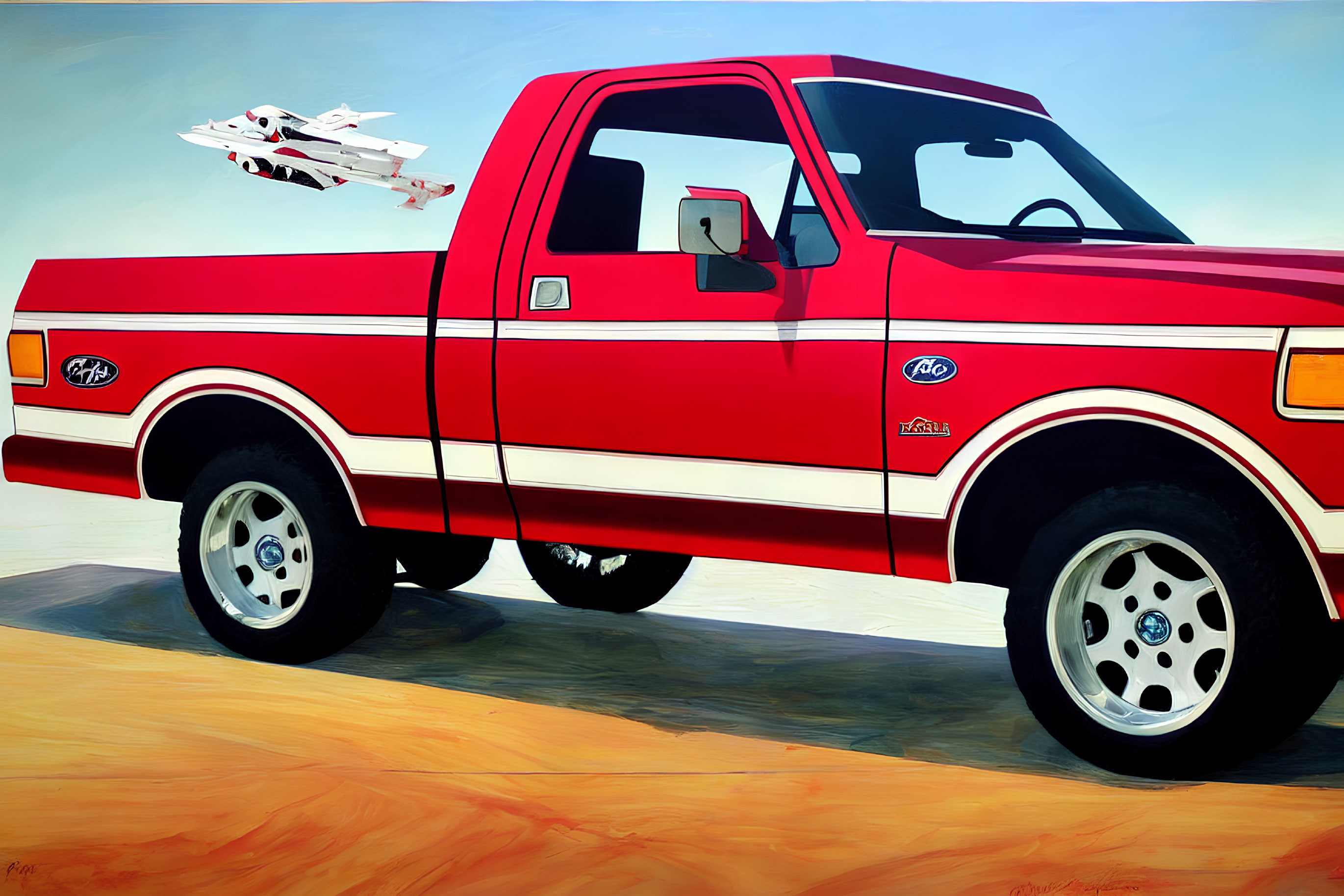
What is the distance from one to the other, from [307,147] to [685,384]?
4238mm

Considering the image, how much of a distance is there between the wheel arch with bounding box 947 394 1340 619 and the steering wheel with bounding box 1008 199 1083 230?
3.72ft

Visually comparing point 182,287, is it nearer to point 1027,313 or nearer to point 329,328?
point 329,328

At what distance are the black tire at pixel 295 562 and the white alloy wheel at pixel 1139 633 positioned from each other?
2.83m

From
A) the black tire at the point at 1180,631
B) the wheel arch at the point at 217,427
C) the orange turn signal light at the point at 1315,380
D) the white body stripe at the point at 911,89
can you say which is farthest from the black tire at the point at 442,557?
the orange turn signal light at the point at 1315,380

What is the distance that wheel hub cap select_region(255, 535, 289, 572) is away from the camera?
6098 mm

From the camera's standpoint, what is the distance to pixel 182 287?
6160mm

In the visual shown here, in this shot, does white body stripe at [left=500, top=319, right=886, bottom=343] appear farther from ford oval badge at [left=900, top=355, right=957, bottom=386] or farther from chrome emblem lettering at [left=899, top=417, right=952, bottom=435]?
chrome emblem lettering at [left=899, top=417, right=952, bottom=435]

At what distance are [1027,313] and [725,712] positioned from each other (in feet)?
Result: 6.41

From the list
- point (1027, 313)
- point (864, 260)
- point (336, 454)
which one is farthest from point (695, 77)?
point (336, 454)

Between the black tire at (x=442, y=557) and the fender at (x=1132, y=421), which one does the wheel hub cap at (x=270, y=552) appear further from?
the fender at (x=1132, y=421)

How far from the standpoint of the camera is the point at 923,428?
4.60 meters

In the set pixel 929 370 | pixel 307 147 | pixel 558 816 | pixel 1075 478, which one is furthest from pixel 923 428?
pixel 307 147

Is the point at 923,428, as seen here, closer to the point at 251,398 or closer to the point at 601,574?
the point at 251,398

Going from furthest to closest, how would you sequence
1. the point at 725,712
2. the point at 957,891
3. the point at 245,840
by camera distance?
the point at 725,712 → the point at 245,840 → the point at 957,891
